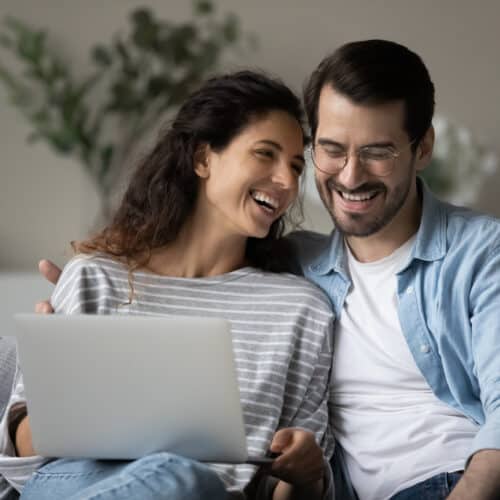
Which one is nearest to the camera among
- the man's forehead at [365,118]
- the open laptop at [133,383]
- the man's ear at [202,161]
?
the open laptop at [133,383]

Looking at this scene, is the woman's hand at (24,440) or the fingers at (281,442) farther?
A: the woman's hand at (24,440)

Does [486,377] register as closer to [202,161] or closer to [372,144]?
[372,144]

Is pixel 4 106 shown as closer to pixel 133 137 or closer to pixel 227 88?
pixel 133 137

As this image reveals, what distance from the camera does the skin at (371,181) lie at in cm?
162

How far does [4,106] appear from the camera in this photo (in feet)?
11.2

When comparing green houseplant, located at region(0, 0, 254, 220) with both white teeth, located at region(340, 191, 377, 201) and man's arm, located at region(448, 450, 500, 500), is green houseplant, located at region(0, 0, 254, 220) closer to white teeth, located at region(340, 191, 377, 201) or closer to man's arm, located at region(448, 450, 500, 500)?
white teeth, located at region(340, 191, 377, 201)

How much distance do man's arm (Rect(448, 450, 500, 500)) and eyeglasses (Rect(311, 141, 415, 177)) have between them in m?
0.53

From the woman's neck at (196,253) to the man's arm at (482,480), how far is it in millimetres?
662

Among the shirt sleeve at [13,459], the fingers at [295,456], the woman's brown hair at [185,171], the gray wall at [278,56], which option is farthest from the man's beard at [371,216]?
the gray wall at [278,56]

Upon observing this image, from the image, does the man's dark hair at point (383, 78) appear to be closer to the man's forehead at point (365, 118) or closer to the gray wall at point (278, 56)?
the man's forehead at point (365, 118)

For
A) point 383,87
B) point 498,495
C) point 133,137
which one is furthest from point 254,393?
point 133,137

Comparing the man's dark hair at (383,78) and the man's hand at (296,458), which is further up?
the man's dark hair at (383,78)

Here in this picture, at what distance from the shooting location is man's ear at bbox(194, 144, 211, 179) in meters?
1.84

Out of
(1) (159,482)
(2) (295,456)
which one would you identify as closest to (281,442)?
(2) (295,456)
